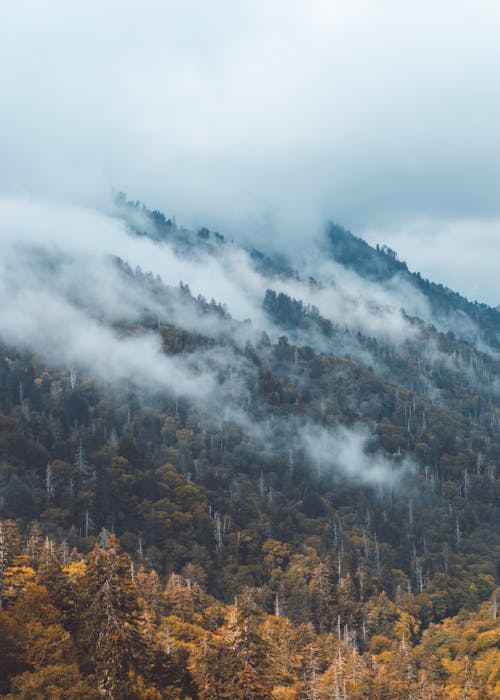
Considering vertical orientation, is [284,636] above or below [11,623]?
above

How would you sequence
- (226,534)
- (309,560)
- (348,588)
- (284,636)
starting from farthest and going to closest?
(226,534)
(309,560)
(348,588)
(284,636)

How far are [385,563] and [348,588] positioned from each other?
130 feet

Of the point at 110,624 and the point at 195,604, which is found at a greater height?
the point at 195,604

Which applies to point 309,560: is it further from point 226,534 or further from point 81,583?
point 81,583

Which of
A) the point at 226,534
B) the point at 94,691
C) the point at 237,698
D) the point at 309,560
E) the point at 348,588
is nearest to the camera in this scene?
the point at 94,691

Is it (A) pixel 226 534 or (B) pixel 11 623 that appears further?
(A) pixel 226 534

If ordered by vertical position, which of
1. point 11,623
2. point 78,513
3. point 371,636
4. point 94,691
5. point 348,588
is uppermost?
point 78,513

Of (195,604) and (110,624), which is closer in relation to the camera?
(110,624)

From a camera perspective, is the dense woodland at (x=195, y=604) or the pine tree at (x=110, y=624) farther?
the dense woodland at (x=195, y=604)

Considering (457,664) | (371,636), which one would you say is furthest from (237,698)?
(371,636)

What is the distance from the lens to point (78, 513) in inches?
6777

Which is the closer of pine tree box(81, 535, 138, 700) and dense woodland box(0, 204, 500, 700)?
pine tree box(81, 535, 138, 700)

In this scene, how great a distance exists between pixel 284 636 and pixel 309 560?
2432 inches

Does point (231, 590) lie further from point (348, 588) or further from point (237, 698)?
point (237, 698)
